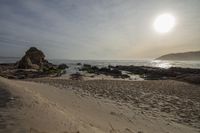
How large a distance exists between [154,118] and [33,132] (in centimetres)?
524

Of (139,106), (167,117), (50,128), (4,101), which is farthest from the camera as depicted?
(139,106)

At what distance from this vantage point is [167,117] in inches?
285

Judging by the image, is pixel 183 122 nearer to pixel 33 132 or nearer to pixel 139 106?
pixel 139 106

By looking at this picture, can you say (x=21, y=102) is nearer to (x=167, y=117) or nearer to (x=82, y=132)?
(x=82, y=132)

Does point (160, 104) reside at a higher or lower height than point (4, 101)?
lower

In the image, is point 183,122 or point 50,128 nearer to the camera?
point 50,128

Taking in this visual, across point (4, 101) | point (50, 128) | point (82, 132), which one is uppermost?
point (4, 101)

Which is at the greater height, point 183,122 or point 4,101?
point 4,101

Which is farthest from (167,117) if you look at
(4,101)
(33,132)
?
(4,101)

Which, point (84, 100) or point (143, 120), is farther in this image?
point (84, 100)

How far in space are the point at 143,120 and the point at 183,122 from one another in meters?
1.66

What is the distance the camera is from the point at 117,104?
8.85 meters

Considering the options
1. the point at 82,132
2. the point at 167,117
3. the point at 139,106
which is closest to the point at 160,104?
the point at 139,106

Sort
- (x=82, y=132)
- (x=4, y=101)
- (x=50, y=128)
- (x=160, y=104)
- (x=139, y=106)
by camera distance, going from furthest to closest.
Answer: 1. (x=160, y=104)
2. (x=139, y=106)
3. (x=4, y=101)
4. (x=82, y=132)
5. (x=50, y=128)
